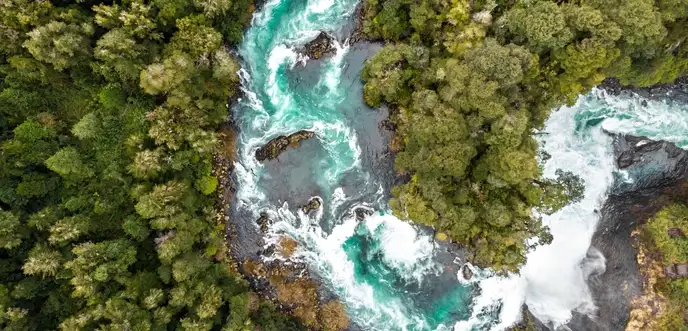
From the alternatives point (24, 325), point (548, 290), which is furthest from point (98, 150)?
point (548, 290)

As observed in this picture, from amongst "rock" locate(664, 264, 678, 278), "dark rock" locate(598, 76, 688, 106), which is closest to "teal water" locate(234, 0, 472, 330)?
"rock" locate(664, 264, 678, 278)

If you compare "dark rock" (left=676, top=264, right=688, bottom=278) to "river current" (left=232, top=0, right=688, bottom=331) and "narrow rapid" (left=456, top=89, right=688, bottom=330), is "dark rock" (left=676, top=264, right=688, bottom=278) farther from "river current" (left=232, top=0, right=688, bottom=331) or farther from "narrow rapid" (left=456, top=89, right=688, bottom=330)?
"river current" (left=232, top=0, right=688, bottom=331)

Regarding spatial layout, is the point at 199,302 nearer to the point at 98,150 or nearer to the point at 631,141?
the point at 98,150

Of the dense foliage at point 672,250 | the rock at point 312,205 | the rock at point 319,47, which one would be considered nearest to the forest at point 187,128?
the dense foliage at point 672,250

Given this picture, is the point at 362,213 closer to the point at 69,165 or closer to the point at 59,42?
the point at 69,165

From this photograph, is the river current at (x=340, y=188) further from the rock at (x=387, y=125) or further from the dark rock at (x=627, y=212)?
the dark rock at (x=627, y=212)
